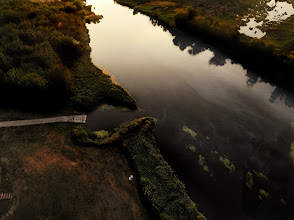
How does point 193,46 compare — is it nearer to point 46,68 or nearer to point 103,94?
point 103,94

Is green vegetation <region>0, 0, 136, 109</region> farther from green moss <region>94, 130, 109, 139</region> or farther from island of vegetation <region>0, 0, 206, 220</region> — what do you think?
green moss <region>94, 130, 109, 139</region>

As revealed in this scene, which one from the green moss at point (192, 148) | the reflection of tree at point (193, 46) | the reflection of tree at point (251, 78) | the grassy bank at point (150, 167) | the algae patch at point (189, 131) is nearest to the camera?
the grassy bank at point (150, 167)

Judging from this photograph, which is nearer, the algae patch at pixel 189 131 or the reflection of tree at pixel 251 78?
the algae patch at pixel 189 131

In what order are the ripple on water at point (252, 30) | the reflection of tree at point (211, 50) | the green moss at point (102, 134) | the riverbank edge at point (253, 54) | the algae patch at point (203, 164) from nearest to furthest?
the algae patch at point (203, 164) < the green moss at point (102, 134) < the reflection of tree at point (211, 50) < the riverbank edge at point (253, 54) < the ripple on water at point (252, 30)

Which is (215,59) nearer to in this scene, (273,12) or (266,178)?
(266,178)

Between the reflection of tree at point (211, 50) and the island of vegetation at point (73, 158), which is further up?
the reflection of tree at point (211, 50)

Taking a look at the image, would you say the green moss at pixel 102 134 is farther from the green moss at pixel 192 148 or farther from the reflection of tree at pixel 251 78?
the reflection of tree at pixel 251 78

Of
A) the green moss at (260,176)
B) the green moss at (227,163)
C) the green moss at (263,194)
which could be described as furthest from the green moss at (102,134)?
the green moss at (263,194)
